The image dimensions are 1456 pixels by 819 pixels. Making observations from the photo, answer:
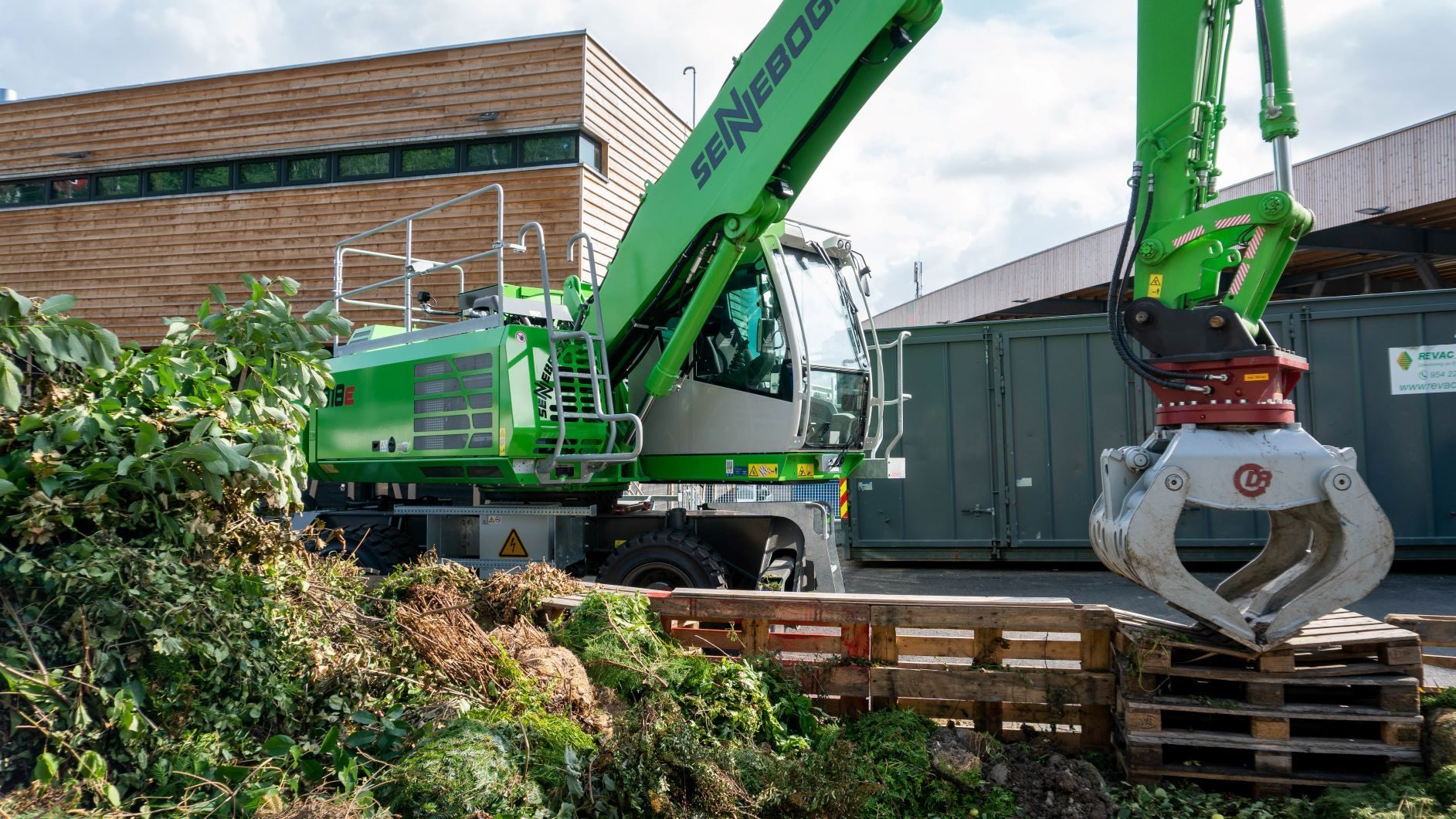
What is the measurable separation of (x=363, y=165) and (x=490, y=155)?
206cm

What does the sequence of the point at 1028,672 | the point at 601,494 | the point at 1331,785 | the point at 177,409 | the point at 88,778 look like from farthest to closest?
1. the point at 601,494
2. the point at 1028,672
3. the point at 177,409
4. the point at 1331,785
5. the point at 88,778

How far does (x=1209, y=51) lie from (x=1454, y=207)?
453 inches

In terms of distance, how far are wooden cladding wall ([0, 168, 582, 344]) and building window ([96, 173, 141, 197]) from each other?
26cm

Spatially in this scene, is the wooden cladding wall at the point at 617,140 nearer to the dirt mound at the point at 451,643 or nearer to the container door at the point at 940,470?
the container door at the point at 940,470

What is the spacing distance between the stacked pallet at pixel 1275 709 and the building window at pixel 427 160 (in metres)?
11.9

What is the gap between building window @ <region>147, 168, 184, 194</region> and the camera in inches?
569

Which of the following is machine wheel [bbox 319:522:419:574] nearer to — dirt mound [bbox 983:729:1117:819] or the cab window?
the cab window

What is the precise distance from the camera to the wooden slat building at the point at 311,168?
41.9 feet

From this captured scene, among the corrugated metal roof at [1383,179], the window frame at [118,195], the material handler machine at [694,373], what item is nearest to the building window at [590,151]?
the material handler machine at [694,373]

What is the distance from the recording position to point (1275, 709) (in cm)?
365

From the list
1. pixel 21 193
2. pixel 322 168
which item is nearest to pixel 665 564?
pixel 322 168

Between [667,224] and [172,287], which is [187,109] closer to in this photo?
[172,287]

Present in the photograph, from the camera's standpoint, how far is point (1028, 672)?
4.13m

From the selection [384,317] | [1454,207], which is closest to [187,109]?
[384,317]
